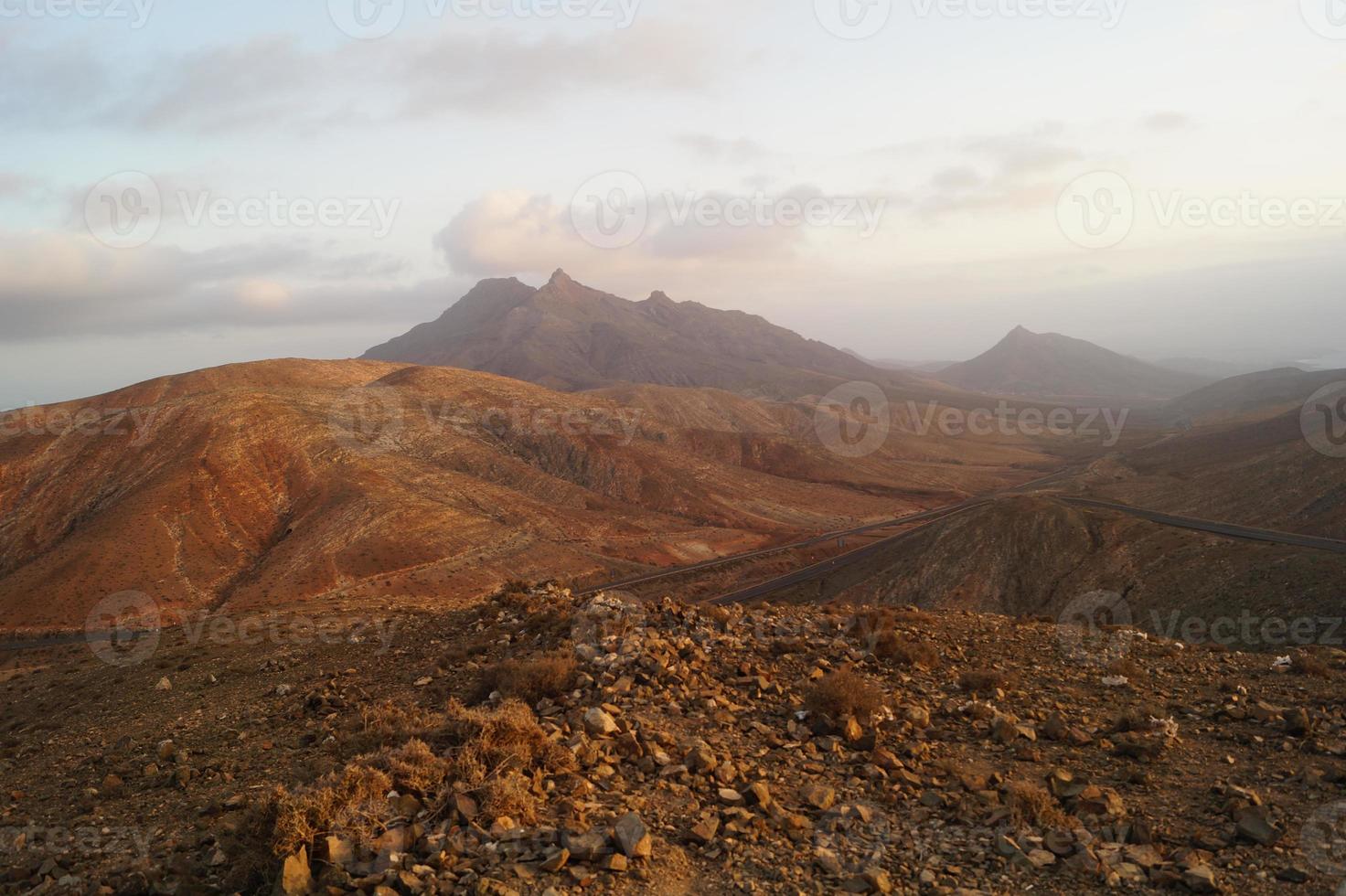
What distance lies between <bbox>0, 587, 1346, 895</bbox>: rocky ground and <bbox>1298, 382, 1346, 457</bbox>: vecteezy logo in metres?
60.2

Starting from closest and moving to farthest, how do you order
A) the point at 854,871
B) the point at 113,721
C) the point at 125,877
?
the point at 854,871 < the point at 125,877 < the point at 113,721

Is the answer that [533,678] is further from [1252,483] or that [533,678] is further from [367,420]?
[367,420]

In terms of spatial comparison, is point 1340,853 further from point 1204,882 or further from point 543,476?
point 543,476

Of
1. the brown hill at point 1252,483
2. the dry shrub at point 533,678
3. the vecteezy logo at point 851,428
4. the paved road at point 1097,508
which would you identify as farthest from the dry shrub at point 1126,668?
the vecteezy logo at point 851,428

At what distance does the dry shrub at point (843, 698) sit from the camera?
11.3m

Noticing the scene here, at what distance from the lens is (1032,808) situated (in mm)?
8375

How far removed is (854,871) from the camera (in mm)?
7512

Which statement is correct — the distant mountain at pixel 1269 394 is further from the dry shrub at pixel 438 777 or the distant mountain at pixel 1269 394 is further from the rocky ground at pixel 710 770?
the dry shrub at pixel 438 777

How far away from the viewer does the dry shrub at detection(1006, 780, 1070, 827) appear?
27.0ft

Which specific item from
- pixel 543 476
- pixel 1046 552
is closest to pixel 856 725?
pixel 1046 552

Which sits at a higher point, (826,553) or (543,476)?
(543,476)

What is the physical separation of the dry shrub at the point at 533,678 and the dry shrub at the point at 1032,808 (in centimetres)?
685

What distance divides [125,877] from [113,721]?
33.8ft

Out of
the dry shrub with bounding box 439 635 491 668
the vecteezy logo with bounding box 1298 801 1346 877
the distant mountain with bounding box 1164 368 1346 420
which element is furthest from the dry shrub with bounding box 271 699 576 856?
the distant mountain with bounding box 1164 368 1346 420
